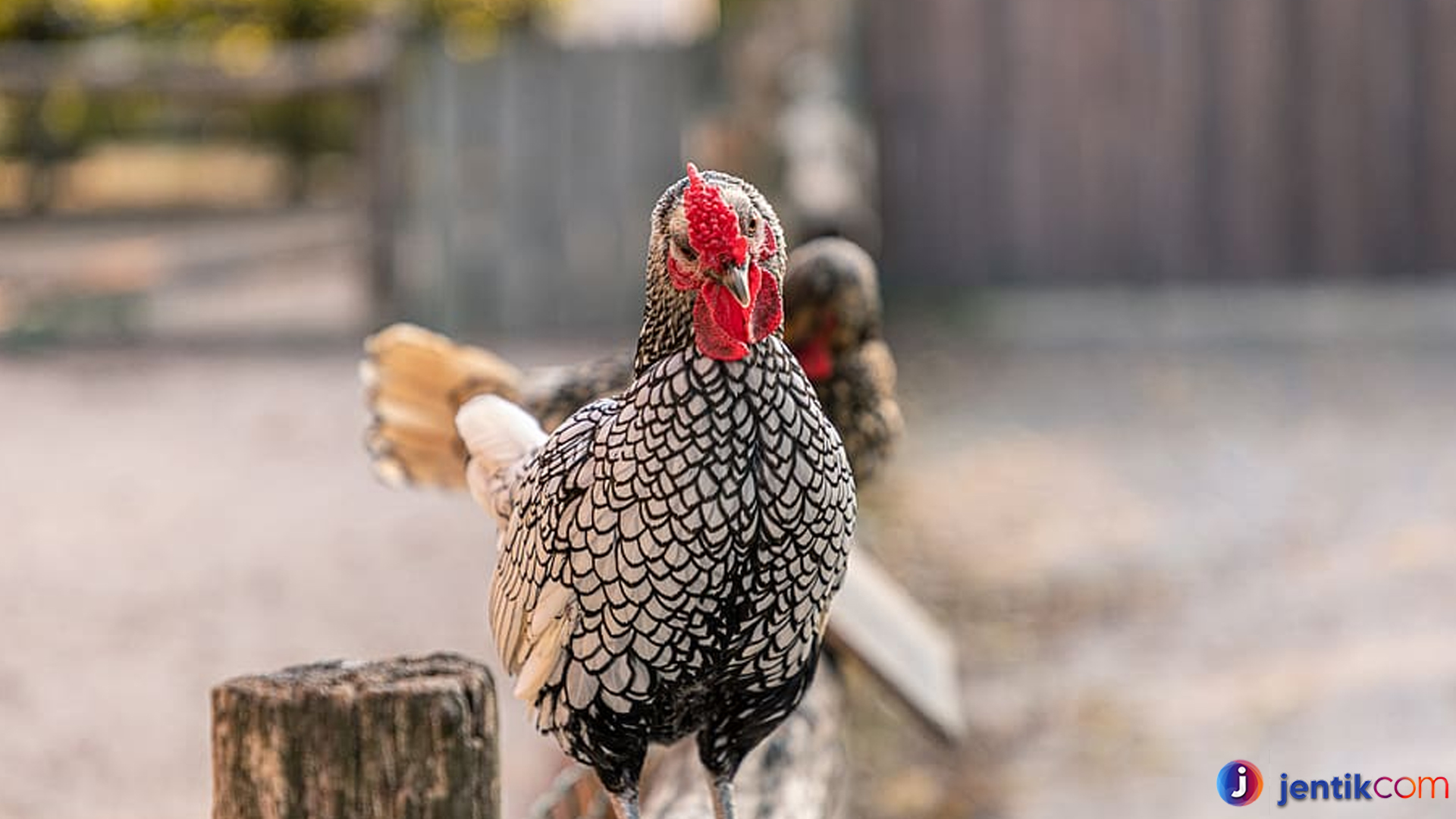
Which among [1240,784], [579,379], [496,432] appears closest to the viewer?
[496,432]

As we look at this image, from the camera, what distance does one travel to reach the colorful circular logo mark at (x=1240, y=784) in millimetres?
3598

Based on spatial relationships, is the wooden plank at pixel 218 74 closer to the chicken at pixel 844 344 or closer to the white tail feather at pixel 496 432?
the chicken at pixel 844 344

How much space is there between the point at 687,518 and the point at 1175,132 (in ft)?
26.4

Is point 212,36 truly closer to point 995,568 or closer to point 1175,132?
point 1175,132

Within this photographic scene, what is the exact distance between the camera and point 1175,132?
938 cm

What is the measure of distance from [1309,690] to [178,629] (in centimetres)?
306

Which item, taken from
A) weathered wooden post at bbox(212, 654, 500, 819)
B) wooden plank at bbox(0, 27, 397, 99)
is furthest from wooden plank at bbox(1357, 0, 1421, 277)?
weathered wooden post at bbox(212, 654, 500, 819)

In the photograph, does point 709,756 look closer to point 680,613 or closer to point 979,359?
point 680,613

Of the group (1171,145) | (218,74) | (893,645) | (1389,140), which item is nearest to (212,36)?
(218,74)

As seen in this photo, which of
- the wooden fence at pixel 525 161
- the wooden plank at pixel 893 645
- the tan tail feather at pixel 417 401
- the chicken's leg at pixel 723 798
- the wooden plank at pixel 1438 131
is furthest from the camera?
the wooden fence at pixel 525 161

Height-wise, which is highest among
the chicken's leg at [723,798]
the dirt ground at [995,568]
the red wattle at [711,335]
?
the red wattle at [711,335]

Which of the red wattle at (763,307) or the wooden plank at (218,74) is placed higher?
the wooden plank at (218,74)

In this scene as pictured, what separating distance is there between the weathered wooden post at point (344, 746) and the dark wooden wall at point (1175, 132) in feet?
25.5

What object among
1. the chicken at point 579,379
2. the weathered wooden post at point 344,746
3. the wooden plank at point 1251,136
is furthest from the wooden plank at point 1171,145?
the weathered wooden post at point 344,746
